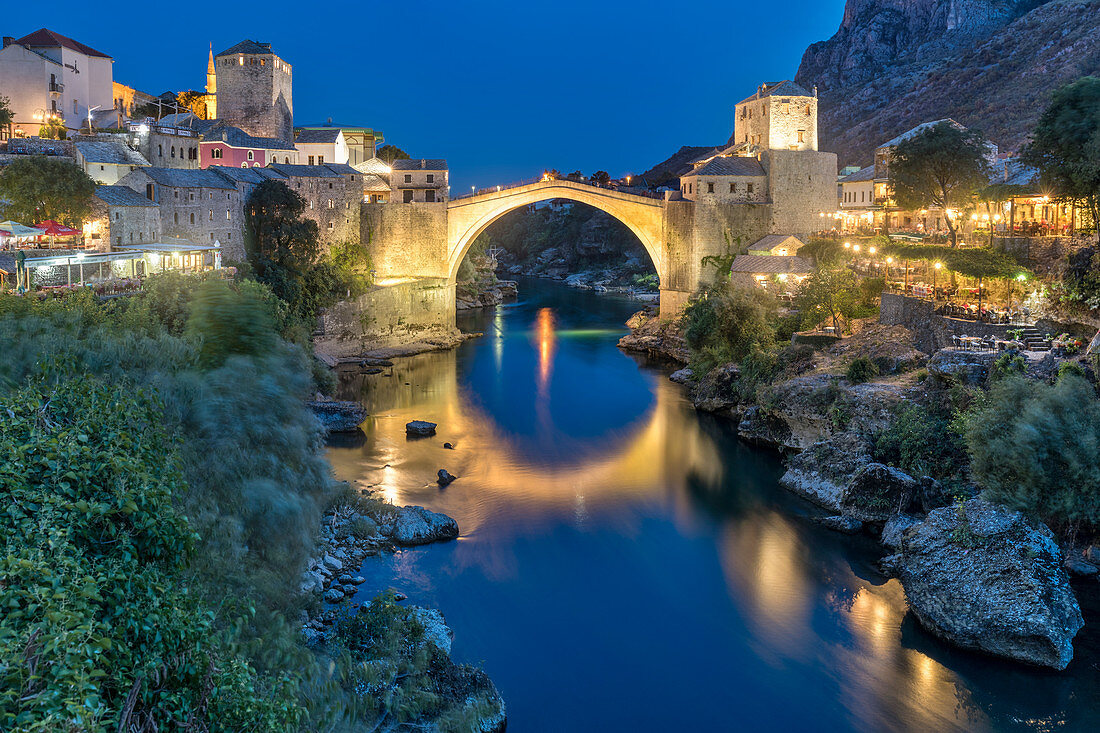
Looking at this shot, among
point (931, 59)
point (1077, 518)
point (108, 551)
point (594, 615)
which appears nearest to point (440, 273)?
point (594, 615)

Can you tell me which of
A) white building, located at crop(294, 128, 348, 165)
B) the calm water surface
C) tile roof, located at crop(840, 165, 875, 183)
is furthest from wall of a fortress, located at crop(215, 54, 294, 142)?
tile roof, located at crop(840, 165, 875, 183)

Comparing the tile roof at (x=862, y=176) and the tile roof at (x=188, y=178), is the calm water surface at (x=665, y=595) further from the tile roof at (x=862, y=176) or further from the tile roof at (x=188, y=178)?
the tile roof at (x=862, y=176)

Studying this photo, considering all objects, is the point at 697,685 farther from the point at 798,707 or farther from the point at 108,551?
the point at 108,551

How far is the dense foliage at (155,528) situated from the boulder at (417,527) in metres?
2.42

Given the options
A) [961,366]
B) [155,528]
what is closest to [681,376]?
[961,366]

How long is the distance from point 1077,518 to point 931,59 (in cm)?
4605

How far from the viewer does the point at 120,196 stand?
17531 mm

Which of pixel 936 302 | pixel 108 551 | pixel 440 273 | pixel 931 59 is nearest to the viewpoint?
pixel 108 551

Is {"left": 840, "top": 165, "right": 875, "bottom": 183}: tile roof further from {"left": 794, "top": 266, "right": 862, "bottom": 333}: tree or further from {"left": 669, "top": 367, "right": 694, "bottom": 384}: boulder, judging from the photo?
{"left": 669, "top": 367, "right": 694, "bottom": 384}: boulder

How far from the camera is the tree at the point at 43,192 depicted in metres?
16.2

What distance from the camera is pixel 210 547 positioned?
19.2 feet

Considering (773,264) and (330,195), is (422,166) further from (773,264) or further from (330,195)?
(773,264)

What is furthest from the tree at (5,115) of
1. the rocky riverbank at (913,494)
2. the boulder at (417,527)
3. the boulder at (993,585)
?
the boulder at (993,585)

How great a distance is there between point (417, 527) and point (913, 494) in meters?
6.60
